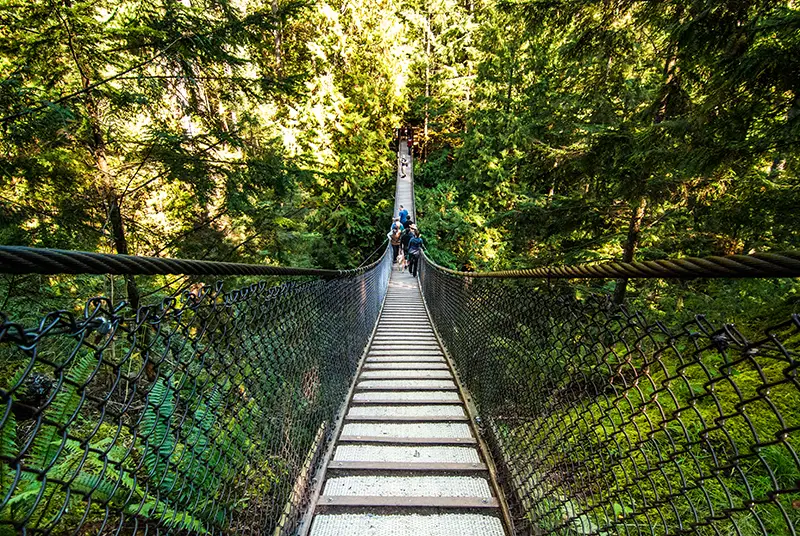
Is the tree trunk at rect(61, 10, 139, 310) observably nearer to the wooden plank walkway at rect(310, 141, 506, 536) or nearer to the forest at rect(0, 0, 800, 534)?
the forest at rect(0, 0, 800, 534)

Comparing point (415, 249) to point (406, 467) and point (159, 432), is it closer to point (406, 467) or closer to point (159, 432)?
point (406, 467)

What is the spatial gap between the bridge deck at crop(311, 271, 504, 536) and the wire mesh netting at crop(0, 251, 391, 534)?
215mm

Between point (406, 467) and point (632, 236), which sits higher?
point (632, 236)

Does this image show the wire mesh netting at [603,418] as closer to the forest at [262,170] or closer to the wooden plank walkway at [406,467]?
the forest at [262,170]

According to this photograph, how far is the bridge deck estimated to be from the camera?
164 cm

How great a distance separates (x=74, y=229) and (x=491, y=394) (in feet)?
11.9

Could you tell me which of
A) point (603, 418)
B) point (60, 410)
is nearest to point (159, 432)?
point (60, 410)

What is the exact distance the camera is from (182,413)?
1.37 m

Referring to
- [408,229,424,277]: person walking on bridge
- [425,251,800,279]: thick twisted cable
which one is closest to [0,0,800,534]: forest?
[425,251,800,279]: thick twisted cable

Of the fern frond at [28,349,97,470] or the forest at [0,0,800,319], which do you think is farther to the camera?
the forest at [0,0,800,319]

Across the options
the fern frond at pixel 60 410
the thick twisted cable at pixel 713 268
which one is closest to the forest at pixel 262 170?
the fern frond at pixel 60 410

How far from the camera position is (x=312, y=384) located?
199cm

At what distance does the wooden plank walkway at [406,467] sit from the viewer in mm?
1641

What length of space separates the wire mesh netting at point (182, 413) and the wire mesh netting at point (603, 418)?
117 centimetres
